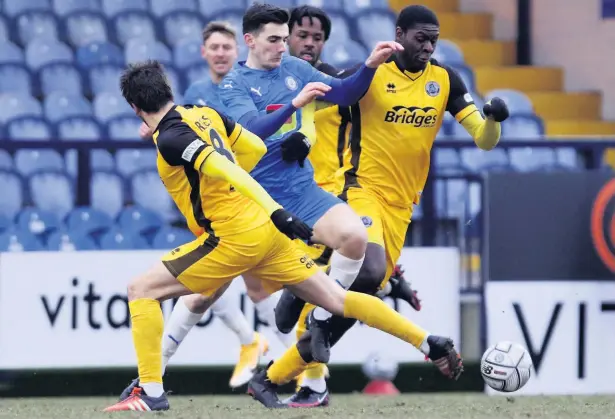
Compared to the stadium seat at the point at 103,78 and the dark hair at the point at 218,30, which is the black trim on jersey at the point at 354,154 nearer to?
the dark hair at the point at 218,30

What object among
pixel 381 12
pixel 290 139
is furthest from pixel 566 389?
pixel 381 12

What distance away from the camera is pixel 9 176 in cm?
1062

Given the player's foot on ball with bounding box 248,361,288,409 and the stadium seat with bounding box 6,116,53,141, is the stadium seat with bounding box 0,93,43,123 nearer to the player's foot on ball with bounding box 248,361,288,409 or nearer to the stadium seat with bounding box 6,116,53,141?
the stadium seat with bounding box 6,116,53,141

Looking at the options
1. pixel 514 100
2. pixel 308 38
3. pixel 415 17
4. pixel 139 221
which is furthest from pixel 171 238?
pixel 514 100

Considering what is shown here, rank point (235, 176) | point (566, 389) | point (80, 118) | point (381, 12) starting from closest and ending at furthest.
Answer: point (235, 176) < point (566, 389) < point (80, 118) < point (381, 12)

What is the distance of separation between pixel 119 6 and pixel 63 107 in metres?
1.70

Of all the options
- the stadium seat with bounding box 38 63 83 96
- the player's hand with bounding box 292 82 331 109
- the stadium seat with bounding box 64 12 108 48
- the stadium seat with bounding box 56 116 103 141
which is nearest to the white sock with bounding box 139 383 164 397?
the player's hand with bounding box 292 82 331 109

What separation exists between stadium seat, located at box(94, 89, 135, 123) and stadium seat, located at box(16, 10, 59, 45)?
1.12 metres

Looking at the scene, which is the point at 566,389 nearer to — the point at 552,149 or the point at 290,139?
the point at 552,149

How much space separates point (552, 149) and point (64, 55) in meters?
4.60

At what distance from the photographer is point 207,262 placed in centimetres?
688

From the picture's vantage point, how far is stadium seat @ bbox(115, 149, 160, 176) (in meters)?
10.7

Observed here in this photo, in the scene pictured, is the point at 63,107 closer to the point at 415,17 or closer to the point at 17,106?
the point at 17,106

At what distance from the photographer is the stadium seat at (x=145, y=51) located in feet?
41.5
